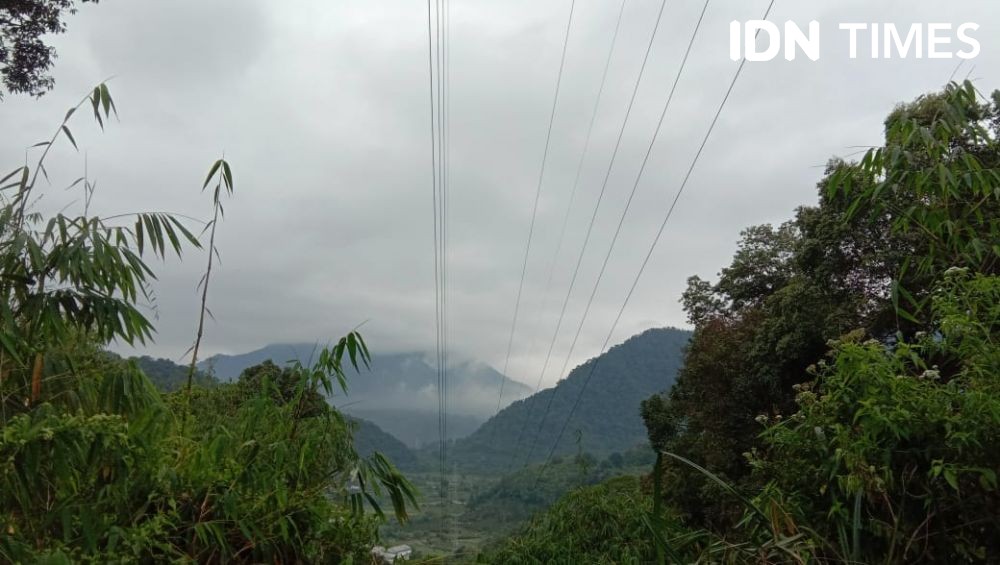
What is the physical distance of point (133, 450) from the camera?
2.29 meters

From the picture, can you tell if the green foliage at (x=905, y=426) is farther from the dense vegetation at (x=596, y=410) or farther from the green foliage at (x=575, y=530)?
the dense vegetation at (x=596, y=410)

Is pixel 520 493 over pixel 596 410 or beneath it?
beneath

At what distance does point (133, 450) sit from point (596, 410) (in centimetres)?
5272

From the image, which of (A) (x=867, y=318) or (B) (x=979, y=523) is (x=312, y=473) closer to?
(B) (x=979, y=523)

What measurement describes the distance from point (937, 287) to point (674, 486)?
17628mm

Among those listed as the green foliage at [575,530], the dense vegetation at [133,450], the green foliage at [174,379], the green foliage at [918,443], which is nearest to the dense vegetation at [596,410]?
the green foliage at [575,530]

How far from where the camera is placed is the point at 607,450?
4562cm

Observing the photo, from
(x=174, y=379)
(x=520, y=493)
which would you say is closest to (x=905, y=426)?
(x=174, y=379)

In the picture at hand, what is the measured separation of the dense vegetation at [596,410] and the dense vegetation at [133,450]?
3107 cm

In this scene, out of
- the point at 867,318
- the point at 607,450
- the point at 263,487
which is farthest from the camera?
the point at 607,450

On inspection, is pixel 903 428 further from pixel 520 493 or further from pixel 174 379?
pixel 520 493

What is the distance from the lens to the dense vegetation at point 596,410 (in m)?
42.1

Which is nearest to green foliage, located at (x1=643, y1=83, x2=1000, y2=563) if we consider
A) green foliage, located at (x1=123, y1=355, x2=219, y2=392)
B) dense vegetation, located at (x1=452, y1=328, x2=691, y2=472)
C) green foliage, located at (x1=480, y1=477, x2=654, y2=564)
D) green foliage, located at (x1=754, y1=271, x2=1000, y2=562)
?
green foliage, located at (x1=754, y1=271, x2=1000, y2=562)

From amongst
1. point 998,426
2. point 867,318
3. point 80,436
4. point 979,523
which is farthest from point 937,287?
point 867,318
